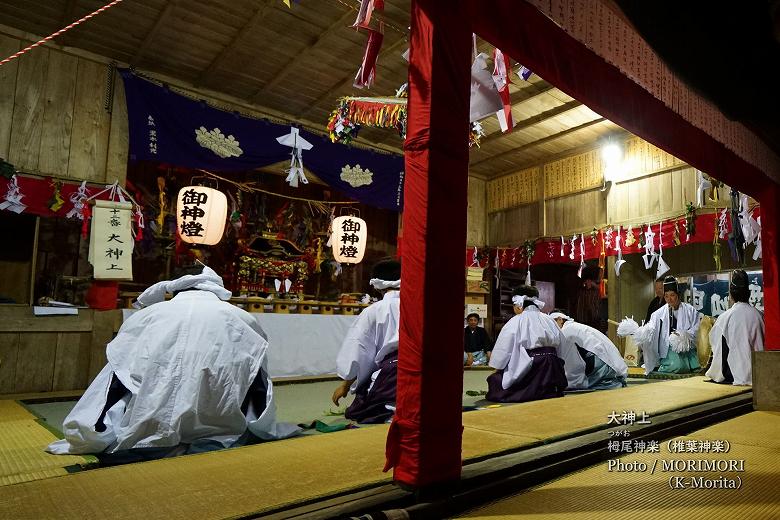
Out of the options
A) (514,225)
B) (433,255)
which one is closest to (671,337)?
(514,225)

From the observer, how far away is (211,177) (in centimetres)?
977

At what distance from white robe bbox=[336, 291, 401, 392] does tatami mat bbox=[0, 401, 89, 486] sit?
7.15 feet

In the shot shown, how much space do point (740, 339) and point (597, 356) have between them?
1.79 metres

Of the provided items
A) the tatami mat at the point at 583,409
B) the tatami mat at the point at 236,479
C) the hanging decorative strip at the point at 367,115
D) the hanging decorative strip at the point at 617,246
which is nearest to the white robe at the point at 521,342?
the tatami mat at the point at 583,409

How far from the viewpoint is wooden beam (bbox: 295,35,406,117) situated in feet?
24.3

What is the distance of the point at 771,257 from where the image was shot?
6328 mm

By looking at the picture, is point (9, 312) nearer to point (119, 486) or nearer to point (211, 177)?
point (211, 177)

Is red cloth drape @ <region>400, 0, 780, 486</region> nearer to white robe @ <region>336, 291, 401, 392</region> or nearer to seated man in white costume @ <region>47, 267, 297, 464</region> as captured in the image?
seated man in white costume @ <region>47, 267, 297, 464</region>

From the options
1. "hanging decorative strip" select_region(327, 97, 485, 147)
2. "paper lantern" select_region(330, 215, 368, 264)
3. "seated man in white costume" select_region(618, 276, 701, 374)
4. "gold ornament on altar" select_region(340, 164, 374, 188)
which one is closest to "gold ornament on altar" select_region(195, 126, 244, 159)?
"hanging decorative strip" select_region(327, 97, 485, 147)

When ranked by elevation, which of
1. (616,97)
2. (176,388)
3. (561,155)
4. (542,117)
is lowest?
(176,388)

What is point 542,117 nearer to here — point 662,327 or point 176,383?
point 662,327

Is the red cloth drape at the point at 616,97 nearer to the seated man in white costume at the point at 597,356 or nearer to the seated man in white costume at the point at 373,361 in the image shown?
the seated man in white costume at the point at 597,356

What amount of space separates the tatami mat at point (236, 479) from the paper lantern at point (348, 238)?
665cm

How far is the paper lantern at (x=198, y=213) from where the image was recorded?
7.95 m
